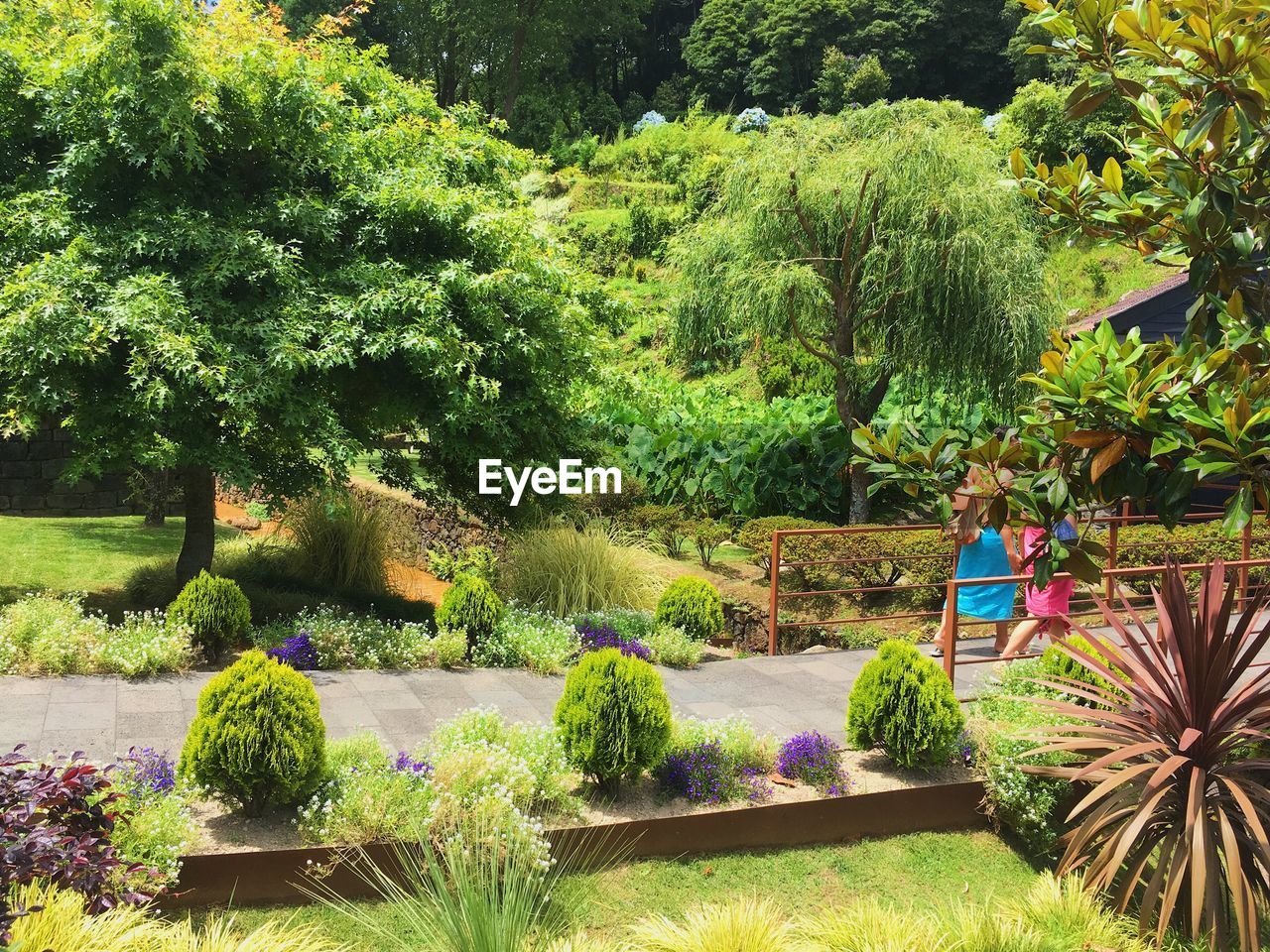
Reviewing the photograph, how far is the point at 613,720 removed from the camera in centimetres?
557

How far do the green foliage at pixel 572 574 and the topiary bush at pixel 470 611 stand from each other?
1.25 m

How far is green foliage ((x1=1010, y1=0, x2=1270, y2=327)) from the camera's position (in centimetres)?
311

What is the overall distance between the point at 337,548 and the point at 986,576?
6.47 meters

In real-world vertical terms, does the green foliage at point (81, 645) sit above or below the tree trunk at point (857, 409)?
below

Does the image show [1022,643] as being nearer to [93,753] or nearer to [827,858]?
[827,858]

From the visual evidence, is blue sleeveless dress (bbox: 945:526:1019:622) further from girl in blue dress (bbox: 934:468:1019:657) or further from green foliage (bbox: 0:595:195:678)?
green foliage (bbox: 0:595:195:678)

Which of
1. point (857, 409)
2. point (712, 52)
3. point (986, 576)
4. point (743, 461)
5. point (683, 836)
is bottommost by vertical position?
point (683, 836)

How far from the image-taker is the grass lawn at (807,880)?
4.99 meters

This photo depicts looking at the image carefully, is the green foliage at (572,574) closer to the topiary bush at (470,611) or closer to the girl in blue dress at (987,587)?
the topiary bush at (470,611)

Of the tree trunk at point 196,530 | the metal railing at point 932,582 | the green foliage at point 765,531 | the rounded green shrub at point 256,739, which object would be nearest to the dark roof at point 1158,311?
the metal railing at point 932,582

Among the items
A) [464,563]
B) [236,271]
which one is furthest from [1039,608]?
[236,271]

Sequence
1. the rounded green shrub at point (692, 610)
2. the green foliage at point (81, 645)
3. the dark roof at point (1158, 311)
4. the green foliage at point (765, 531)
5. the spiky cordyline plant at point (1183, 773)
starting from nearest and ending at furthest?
the spiky cordyline plant at point (1183, 773), the green foliage at point (81, 645), the rounded green shrub at point (692, 610), the green foliage at point (765, 531), the dark roof at point (1158, 311)

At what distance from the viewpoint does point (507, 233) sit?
31.1ft

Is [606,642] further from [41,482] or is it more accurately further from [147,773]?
A: [41,482]
